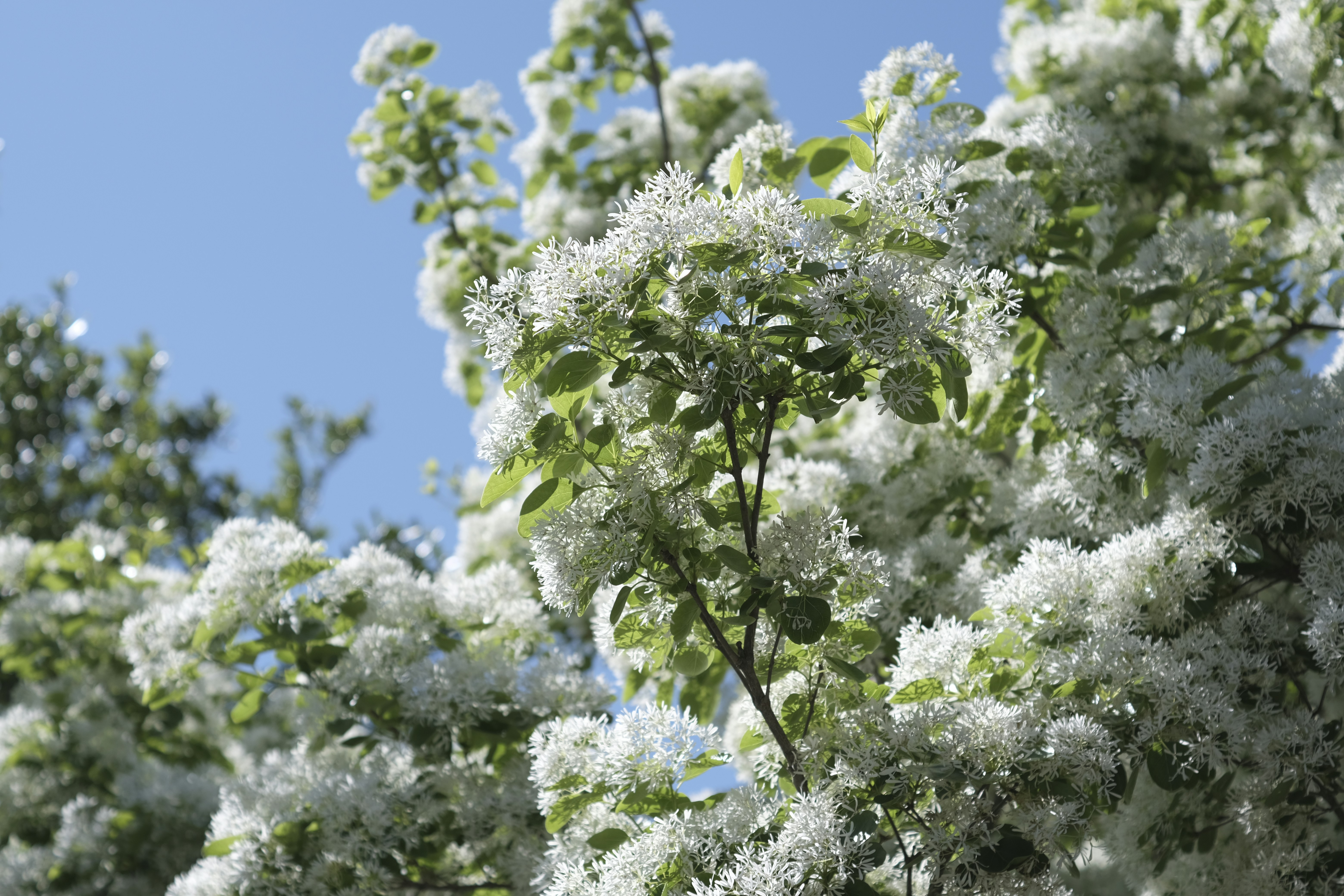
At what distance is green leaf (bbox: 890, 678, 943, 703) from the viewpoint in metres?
2.42

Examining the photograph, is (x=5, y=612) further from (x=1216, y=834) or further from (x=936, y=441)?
(x=1216, y=834)

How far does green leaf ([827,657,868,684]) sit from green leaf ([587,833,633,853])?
2.01ft

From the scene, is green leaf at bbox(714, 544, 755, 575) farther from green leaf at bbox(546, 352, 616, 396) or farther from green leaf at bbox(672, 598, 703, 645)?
green leaf at bbox(546, 352, 616, 396)

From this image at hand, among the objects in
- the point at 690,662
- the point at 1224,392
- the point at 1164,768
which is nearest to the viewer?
the point at 690,662

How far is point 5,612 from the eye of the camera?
19.7 ft

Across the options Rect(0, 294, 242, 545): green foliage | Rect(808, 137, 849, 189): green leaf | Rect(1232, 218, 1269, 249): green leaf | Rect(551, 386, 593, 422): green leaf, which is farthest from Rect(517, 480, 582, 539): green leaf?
Rect(0, 294, 242, 545): green foliage

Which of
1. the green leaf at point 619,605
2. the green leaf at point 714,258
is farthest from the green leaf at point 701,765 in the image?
the green leaf at point 714,258

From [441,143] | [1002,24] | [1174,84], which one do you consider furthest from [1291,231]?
[441,143]

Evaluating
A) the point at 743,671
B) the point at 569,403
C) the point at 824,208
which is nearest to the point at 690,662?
the point at 743,671

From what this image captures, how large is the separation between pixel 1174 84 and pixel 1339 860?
172 inches

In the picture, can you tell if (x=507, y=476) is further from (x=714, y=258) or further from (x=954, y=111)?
(x=954, y=111)

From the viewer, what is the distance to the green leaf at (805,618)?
2.02 m

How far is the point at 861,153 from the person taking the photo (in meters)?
2.18

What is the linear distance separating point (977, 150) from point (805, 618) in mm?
1877
